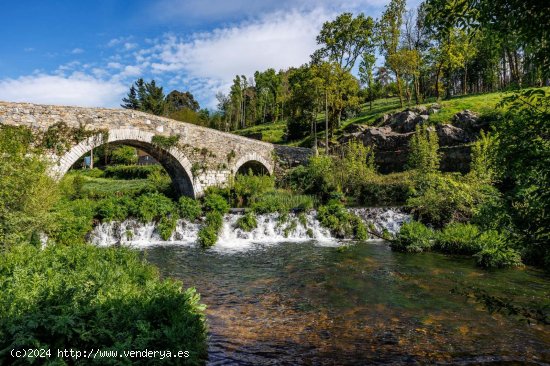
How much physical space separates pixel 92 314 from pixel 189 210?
1217 centimetres

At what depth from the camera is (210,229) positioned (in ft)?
47.5

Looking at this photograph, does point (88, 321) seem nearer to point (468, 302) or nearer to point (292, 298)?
point (292, 298)

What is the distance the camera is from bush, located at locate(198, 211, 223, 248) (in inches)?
537

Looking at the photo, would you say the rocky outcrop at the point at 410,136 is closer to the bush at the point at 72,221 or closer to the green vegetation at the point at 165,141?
the green vegetation at the point at 165,141

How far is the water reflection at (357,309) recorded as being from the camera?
5.14 meters

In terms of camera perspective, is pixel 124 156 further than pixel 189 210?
Yes

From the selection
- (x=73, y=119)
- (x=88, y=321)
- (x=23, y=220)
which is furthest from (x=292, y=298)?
(x=73, y=119)

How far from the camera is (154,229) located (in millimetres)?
15086

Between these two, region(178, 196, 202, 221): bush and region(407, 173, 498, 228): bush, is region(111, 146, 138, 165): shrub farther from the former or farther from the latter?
region(407, 173, 498, 228): bush

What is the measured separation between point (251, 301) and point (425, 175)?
14.3 m

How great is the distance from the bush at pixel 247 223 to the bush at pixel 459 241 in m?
7.43

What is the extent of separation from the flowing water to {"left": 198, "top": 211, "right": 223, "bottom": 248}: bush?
1.80 feet

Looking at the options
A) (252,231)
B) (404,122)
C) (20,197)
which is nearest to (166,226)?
(252,231)

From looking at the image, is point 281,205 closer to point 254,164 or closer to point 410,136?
point 254,164
